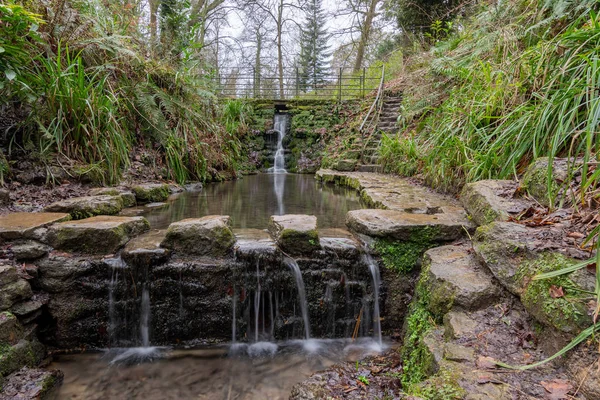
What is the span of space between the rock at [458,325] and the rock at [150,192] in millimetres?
3728

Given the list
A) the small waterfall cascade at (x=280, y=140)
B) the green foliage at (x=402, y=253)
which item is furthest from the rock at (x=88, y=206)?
the small waterfall cascade at (x=280, y=140)

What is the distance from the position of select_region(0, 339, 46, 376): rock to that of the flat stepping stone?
70 cm

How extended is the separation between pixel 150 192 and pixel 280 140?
6.27 metres

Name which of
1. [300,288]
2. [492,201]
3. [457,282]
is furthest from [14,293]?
[492,201]

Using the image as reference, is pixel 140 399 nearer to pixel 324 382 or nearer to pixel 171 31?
pixel 324 382

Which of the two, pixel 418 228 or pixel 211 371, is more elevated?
pixel 418 228

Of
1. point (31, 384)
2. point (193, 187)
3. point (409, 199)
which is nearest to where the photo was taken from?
point (31, 384)

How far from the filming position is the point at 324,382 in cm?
167

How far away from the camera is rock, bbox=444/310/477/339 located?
1.46 meters

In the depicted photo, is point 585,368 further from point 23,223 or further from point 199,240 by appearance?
point 23,223

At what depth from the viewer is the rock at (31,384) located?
155 centimetres

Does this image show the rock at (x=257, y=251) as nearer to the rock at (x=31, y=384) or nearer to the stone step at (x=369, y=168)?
the rock at (x=31, y=384)

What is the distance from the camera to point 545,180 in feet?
6.52

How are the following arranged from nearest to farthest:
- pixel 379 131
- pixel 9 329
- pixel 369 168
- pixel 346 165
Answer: pixel 9 329
pixel 369 168
pixel 346 165
pixel 379 131
